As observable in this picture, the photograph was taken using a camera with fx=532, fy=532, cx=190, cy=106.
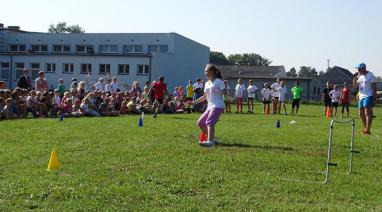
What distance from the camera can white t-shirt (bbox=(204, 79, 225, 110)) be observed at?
1187cm

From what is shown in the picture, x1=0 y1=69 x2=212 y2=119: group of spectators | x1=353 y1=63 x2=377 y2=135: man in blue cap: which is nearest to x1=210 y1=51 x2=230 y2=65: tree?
x1=0 y1=69 x2=212 y2=119: group of spectators

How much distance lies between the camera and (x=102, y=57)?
53.5 m

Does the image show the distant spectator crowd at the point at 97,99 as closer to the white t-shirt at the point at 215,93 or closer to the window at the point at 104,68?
the white t-shirt at the point at 215,93

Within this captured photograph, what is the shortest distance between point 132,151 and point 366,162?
4608 mm

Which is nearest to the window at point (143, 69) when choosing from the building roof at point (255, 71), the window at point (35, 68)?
the window at point (35, 68)

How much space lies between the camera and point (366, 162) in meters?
10.3

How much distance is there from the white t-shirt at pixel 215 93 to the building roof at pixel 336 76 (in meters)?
84.4

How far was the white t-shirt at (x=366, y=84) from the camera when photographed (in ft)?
46.6

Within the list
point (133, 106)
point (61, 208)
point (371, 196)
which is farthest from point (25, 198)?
point (133, 106)

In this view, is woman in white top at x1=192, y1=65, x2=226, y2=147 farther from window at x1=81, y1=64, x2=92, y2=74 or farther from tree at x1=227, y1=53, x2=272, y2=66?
tree at x1=227, y1=53, x2=272, y2=66

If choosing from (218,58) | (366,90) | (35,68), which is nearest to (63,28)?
(218,58)

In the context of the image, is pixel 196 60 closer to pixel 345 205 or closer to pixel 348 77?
pixel 348 77

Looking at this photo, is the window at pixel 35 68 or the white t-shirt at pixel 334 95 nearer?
the white t-shirt at pixel 334 95

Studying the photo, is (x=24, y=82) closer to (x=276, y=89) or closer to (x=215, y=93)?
(x=276, y=89)
